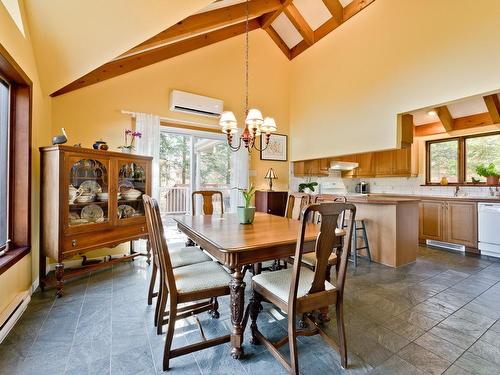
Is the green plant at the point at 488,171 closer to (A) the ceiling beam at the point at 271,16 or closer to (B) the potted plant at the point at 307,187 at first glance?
(B) the potted plant at the point at 307,187

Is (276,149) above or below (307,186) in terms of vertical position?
above

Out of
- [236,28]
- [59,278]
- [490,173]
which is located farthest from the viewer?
[236,28]

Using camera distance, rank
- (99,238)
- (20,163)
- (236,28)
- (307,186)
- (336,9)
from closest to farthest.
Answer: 1. (20,163)
2. (99,238)
3. (336,9)
4. (236,28)
5. (307,186)

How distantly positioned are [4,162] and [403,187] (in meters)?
6.27

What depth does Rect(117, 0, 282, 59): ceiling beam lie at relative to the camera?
293 centimetres

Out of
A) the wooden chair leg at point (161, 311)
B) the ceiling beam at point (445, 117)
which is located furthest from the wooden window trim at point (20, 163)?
the ceiling beam at point (445, 117)

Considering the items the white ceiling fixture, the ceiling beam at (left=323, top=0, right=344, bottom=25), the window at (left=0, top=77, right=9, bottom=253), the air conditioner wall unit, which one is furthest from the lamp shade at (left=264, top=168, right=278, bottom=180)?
the window at (left=0, top=77, right=9, bottom=253)

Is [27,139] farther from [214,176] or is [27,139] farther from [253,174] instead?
[253,174]

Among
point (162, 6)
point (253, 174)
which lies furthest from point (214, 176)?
point (162, 6)

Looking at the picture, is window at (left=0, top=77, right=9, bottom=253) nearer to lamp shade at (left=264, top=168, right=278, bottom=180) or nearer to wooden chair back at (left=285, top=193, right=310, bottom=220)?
wooden chair back at (left=285, top=193, right=310, bottom=220)

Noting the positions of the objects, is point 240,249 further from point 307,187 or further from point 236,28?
point 236,28

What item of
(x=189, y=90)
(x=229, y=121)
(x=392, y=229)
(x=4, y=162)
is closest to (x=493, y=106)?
(x=392, y=229)

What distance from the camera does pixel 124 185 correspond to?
10.1ft

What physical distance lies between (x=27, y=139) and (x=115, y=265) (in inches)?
70.1
